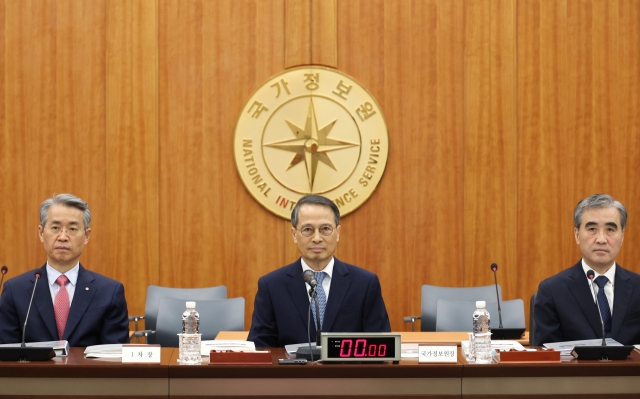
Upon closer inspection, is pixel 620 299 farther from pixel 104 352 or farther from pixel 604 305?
pixel 104 352

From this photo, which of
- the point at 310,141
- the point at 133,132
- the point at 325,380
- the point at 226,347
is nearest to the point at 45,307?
the point at 226,347

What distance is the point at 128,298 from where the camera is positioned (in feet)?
23.4

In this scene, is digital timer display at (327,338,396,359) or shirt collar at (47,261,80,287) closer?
digital timer display at (327,338,396,359)

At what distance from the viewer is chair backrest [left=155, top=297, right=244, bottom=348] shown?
5.56 m

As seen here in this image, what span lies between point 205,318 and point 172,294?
927 millimetres

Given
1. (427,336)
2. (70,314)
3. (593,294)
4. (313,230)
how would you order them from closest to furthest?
(593,294), (70,314), (313,230), (427,336)

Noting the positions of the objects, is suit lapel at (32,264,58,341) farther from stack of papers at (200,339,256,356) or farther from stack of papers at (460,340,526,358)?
stack of papers at (460,340,526,358)

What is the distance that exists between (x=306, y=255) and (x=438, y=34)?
3523 mm

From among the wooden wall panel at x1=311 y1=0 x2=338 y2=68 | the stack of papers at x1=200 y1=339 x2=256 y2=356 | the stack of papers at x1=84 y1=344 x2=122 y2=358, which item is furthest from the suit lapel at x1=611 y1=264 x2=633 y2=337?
the wooden wall panel at x1=311 y1=0 x2=338 y2=68

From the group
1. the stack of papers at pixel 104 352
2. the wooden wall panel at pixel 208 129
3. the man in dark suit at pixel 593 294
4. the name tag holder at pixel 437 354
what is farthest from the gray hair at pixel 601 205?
the wooden wall panel at pixel 208 129

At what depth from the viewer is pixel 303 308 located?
409 centimetres

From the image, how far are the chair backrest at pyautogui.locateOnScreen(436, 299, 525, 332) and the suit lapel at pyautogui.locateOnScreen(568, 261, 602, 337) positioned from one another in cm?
176

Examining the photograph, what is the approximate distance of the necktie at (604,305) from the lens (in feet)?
13.1

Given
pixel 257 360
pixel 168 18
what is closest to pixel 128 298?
pixel 168 18
